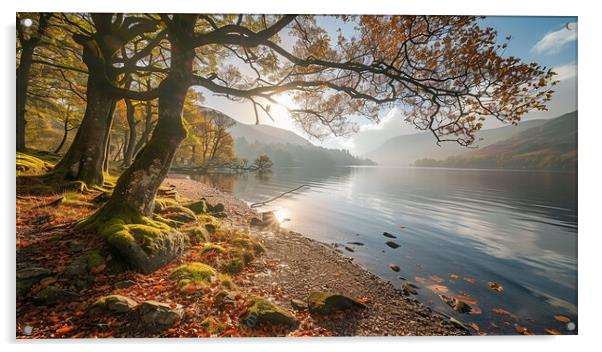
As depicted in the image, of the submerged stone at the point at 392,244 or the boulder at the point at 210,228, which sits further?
the submerged stone at the point at 392,244

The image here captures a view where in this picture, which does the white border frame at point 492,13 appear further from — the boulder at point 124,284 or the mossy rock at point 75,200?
the boulder at point 124,284

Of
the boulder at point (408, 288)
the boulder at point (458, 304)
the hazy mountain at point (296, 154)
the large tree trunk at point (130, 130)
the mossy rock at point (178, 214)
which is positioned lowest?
the boulder at point (458, 304)

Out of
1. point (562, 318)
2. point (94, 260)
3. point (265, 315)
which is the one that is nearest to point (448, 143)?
point (562, 318)

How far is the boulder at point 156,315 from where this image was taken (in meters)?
3.30

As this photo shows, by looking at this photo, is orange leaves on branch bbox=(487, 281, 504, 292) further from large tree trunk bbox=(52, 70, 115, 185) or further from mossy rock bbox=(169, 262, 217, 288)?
large tree trunk bbox=(52, 70, 115, 185)

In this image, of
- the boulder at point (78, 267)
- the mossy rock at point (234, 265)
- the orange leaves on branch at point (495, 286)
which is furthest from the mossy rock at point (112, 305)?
the orange leaves on branch at point (495, 286)

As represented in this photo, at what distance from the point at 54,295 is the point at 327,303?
13.5ft

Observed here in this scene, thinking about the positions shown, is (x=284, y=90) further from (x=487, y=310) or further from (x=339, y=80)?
(x=487, y=310)

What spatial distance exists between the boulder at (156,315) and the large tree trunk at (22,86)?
489cm

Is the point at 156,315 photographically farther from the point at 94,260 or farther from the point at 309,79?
the point at 309,79

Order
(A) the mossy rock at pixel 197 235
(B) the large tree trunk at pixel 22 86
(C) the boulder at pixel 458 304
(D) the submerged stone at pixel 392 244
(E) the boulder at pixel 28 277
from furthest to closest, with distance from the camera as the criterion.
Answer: (D) the submerged stone at pixel 392 244 → (A) the mossy rock at pixel 197 235 → (C) the boulder at pixel 458 304 → (B) the large tree trunk at pixel 22 86 → (E) the boulder at pixel 28 277

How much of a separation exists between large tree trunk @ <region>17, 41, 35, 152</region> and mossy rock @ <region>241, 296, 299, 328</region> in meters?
6.08

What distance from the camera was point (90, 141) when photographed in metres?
6.95
